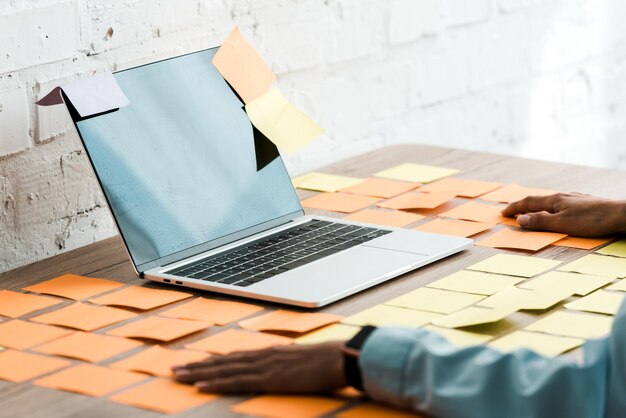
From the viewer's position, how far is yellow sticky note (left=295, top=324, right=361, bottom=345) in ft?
3.87

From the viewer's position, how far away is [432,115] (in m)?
2.29

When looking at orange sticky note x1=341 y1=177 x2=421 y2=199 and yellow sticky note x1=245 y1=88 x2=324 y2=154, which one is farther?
orange sticky note x1=341 y1=177 x2=421 y2=199

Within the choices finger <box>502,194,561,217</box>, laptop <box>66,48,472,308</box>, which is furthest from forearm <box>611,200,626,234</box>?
laptop <box>66,48,472,308</box>

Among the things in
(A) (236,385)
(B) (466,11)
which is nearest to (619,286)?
(A) (236,385)

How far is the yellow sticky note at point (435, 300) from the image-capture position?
4.12 ft

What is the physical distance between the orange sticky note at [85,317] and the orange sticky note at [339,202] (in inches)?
18.3

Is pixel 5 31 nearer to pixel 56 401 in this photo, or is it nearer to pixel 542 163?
pixel 56 401

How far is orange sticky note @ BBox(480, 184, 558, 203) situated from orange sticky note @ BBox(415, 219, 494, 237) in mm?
119

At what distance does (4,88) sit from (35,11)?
0.12 m

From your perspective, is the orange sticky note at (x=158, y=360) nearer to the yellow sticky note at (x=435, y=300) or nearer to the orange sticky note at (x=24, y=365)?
the orange sticky note at (x=24, y=365)

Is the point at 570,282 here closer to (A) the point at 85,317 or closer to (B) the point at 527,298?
(B) the point at 527,298

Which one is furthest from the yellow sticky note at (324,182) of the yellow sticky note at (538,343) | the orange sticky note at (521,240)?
the yellow sticky note at (538,343)

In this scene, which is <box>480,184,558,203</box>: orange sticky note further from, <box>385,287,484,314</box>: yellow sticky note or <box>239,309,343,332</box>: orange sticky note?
<box>239,309,343,332</box>: orange sticky note

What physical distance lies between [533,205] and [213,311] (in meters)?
0.54
